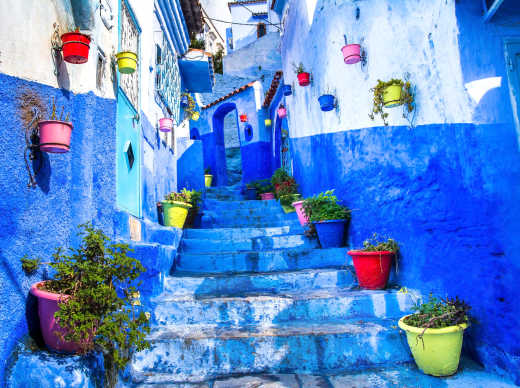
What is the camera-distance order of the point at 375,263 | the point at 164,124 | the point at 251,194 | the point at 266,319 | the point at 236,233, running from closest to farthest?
1. the point at 266,319
2. the point at 375,263
3. the point at 236,233
4. the point at 164,124
5. the point at 251,194

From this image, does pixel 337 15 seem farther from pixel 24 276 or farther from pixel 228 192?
pixel 228 192

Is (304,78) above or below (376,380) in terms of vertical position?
above

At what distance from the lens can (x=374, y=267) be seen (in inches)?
168

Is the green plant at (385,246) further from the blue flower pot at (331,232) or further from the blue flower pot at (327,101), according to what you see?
the blue flower pot at (327,101)

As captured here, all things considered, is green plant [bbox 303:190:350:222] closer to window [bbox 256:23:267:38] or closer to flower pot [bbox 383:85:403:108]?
flower pot [bbox 383:85:403:108]

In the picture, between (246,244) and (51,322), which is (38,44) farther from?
(246,244)

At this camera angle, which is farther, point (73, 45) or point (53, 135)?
point (73, 45)

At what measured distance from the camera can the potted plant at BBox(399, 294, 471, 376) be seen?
2988 mm

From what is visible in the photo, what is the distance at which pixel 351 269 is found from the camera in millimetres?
4895

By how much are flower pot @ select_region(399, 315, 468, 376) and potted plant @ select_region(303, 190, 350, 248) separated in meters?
2.60

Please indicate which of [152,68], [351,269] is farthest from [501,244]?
[152,68]

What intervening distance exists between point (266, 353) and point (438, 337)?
132cm

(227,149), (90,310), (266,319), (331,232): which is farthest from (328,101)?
(227,149)

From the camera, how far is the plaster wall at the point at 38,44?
9.59 ft
